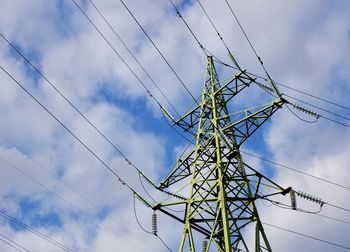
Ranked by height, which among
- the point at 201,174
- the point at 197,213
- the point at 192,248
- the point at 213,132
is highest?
the point at 213,132

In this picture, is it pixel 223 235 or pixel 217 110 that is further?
pixel 217 110

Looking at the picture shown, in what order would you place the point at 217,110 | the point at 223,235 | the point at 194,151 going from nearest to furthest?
the point at 223,235, the point at 194,151, the point at 217,110

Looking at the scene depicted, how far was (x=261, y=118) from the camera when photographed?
84.5 ft

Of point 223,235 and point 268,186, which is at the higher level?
point 268,186

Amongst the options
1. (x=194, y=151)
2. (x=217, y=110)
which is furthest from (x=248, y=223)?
(x=217, y=110)

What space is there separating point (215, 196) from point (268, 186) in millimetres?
3438

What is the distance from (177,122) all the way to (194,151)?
12.6ft

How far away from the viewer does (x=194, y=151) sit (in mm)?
26594

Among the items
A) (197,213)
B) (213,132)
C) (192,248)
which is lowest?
(192,248)

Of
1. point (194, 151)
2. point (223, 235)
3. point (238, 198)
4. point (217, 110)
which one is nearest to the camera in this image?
point (223, 235)

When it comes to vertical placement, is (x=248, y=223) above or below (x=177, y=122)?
below

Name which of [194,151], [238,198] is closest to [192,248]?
[238,198]

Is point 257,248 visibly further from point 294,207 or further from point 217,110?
point 217,110

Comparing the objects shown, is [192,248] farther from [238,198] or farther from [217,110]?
[217,110]
